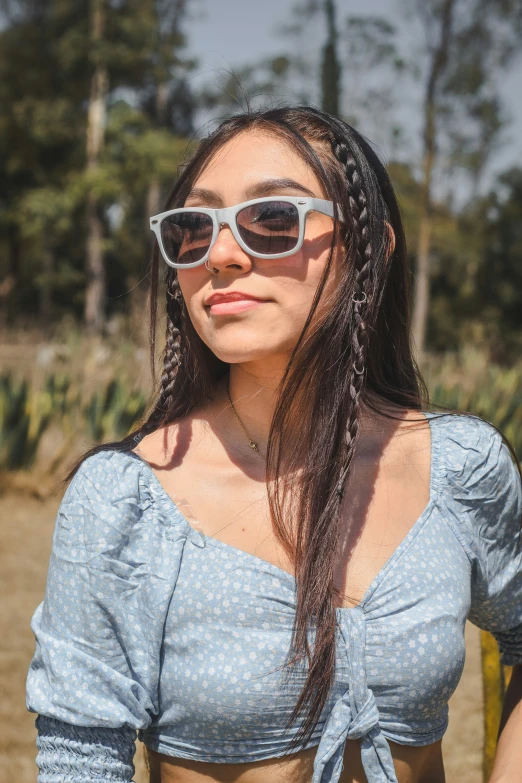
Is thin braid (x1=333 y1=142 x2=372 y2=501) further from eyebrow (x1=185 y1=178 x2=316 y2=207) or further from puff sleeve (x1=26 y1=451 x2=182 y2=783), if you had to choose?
puff sleeve (x1=26 y1=451 x2=182 y2=783)

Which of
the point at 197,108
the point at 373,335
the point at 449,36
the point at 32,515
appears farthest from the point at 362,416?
the point at 197,108

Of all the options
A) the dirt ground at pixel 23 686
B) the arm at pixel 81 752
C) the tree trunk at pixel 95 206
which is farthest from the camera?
the tree trunk at pixel 95 206

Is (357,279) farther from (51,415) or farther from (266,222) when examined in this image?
(51,415)

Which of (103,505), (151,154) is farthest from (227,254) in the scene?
(151,154)

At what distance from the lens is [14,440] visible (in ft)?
19.5

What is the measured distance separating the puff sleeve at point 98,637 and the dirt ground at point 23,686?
1459mm

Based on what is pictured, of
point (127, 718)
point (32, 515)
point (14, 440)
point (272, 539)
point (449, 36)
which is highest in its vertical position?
point (449, 36)

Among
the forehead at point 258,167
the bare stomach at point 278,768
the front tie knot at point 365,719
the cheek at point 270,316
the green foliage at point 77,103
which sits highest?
the green foliage at point 77,103

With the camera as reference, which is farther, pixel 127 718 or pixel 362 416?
pixel 362 416

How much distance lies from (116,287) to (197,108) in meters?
6.50

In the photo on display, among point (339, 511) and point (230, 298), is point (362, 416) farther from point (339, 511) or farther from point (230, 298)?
point (230, 298)

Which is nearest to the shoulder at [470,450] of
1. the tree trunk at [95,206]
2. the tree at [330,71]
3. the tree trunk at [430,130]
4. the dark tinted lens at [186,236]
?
the dark tinted lens at [186,236]

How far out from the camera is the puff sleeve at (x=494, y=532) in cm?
A: 142

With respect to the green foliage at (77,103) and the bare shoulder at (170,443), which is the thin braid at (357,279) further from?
the green foliage at (77,103)
